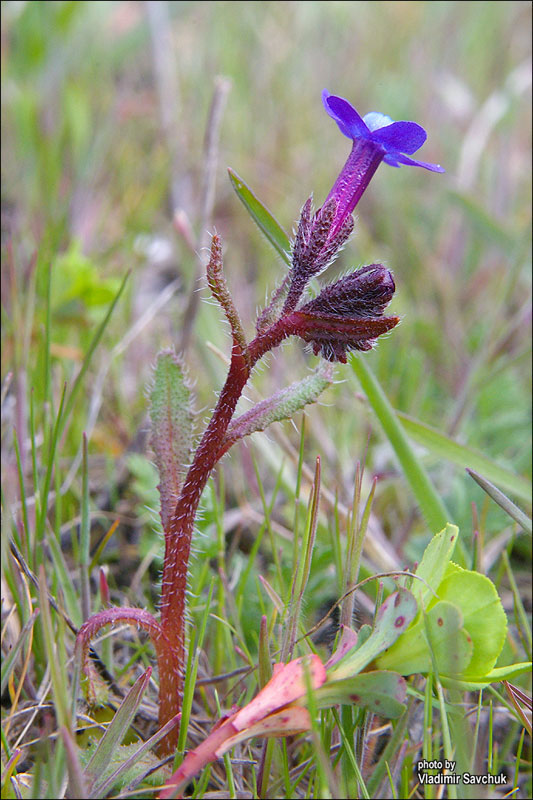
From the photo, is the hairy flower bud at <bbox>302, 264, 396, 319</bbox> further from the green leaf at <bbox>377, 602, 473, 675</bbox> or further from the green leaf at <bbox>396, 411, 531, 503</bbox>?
the green leaf at <bbox>396, 411, 531, 503</bbox>

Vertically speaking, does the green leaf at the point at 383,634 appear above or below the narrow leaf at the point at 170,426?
below

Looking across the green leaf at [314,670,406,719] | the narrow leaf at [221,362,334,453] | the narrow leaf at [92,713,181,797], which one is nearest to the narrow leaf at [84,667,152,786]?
the narrow leaf at [92,713,181,797]

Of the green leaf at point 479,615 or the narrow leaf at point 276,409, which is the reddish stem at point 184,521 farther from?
the green leaf at point 479,615

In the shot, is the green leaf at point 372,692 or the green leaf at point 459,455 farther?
the green leaf at point 459,455

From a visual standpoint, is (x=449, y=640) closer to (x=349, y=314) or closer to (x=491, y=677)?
(x=491, y=677)

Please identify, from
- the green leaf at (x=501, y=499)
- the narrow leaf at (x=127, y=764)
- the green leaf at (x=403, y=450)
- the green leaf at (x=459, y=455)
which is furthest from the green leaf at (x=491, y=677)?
the green leaf at (x=459, y=455)

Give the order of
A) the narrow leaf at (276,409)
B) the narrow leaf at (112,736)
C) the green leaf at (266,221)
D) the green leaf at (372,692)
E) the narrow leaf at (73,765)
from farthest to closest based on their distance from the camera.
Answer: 1. the green leaf at (266,221)
2. the narrow leaf at (276,409)
3. the narrow leaf at (112,736)
4. the green leaf at (372,692)
5. the narrow leaf at (73,765)

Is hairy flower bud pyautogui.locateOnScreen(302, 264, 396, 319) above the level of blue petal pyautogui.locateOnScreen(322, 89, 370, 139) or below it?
below
